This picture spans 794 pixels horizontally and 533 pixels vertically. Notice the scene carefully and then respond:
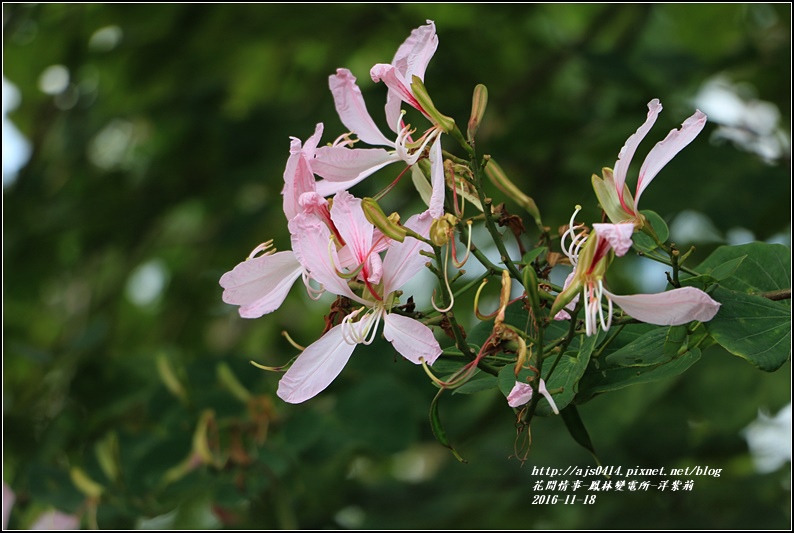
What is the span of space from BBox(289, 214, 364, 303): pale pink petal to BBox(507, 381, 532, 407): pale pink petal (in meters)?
0.13

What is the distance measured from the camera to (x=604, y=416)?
1.46 metres

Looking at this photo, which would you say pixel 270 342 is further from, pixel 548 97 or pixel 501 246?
pixel 501 246

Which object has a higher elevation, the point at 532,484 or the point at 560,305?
the point at 560,305

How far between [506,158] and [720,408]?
57 centimetres

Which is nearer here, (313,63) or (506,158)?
(506,158)

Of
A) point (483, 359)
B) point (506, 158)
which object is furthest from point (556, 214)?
point (483, 359)

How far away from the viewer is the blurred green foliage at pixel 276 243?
127cm

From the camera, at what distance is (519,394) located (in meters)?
0.54

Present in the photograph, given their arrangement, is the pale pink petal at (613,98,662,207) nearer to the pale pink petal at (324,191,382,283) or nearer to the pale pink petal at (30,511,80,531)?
the pale pink petal at (324,191,382,283)

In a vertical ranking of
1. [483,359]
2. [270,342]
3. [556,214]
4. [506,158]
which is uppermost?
[483,359]

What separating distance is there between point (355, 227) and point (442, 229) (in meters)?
0.06

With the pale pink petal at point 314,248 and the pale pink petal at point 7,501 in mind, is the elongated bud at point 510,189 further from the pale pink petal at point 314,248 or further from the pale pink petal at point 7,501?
the pale pink petal at point 7,501

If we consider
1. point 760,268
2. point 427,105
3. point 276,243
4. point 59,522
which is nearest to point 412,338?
point 427,105

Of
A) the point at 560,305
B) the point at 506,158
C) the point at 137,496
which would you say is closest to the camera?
the point at 560,305
